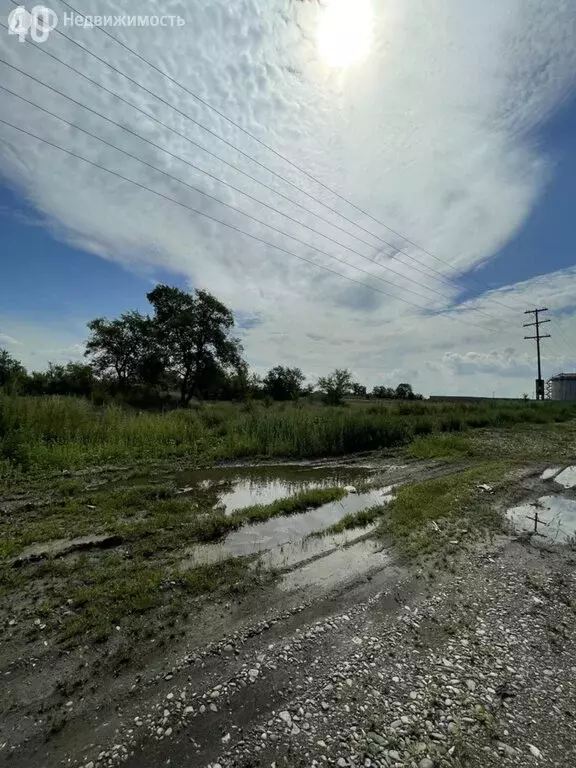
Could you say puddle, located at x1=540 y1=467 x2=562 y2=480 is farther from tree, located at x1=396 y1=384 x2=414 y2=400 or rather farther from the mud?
Result: tree, located at x1=396 y1=384 x2=414 y2=400

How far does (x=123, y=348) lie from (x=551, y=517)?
136 feet

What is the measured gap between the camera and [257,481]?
975 centimetres

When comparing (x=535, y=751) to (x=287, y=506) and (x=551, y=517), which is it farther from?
(x=551, y=517)

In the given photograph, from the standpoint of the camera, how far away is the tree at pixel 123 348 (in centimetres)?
3994

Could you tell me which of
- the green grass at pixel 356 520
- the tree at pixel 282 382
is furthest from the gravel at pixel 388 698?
the tree at pixel 282 382

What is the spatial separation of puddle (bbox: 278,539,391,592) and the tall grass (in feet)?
24.1

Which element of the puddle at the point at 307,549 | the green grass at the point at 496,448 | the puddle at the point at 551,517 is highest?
the green grass at the point at 496,448

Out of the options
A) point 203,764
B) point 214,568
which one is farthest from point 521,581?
point 203,764

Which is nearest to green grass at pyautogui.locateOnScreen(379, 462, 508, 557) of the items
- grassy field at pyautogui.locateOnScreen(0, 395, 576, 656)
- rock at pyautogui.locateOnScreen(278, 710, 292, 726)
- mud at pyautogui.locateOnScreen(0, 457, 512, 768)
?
grassy field at pyautogui.locateOnScreen(0, 395, 576, 656)

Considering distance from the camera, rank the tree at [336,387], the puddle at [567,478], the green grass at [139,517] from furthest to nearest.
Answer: the tree at [336,387] < the puddle at [567,478] < the green grass at [139,517]

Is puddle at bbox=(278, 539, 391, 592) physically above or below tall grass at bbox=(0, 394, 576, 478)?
below

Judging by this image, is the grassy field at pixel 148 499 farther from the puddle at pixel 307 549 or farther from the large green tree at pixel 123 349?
the large green tree at pixel 123 349

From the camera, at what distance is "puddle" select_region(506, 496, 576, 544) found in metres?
6.26

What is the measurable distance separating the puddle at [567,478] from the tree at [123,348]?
3652 centimetres
